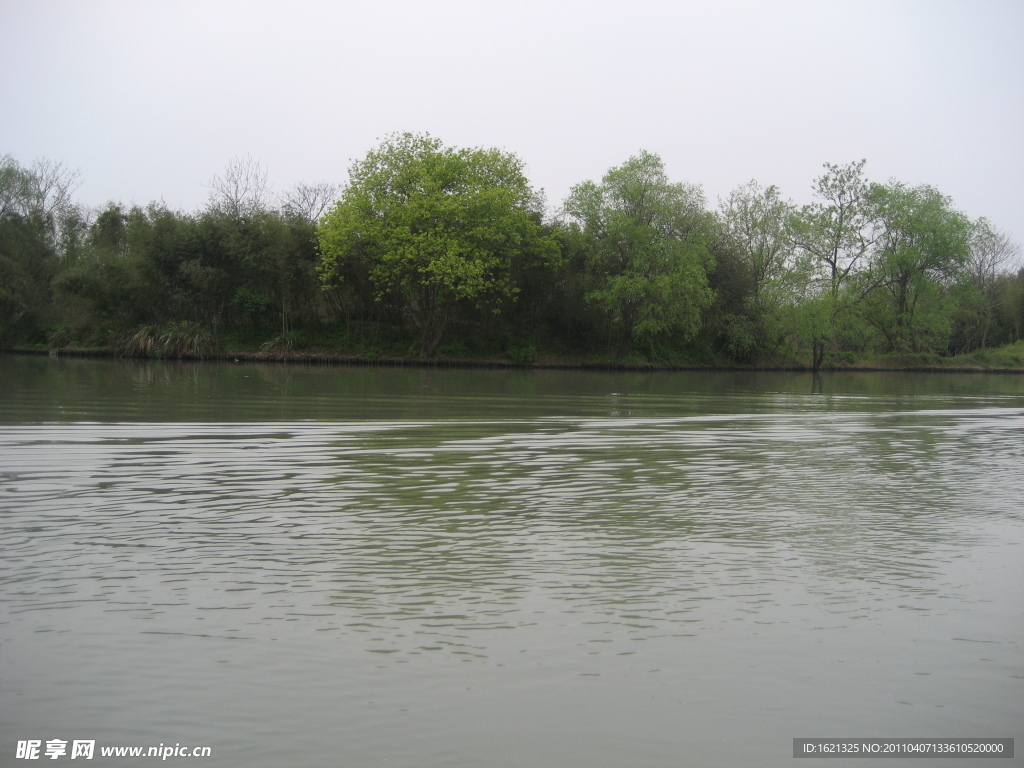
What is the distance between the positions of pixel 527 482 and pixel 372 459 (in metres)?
2.48

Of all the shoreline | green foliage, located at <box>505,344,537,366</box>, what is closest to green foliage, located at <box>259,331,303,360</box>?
the shoreline

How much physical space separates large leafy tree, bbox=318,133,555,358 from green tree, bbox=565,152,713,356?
6.36 m

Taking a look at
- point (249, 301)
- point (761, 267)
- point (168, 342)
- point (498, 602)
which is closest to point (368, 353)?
point (249, 301)

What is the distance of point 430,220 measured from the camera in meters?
50.6

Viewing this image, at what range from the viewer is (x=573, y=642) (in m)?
5.12

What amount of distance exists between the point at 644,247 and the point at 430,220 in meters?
14.4

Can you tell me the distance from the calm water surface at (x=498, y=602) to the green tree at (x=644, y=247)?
4379cm

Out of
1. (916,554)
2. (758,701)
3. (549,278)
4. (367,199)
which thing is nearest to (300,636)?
(758,701)

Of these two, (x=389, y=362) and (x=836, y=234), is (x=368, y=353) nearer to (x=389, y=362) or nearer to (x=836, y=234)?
(x=389, y=362)

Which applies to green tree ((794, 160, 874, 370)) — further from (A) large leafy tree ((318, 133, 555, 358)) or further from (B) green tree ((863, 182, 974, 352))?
(A) large leafy tree ((318, 133, 555, 358))

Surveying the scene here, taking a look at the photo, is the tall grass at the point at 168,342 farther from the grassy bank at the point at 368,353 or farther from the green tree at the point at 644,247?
the green tree at the point at 644,247

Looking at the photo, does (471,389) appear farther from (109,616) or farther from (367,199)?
(367,199)

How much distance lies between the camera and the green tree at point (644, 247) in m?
55.7

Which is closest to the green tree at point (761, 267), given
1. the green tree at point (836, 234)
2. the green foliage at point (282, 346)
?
the green tree at point (836, 234)
